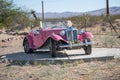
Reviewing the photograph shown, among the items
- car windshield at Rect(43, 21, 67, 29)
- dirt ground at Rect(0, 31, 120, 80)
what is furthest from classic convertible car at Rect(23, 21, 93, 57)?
dirt ground at Rect(0, 31, 120, 80)

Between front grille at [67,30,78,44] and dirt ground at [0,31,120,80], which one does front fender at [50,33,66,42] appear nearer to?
front grille at [67,30,78,44]

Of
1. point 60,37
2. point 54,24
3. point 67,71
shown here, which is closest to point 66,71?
point 67,71

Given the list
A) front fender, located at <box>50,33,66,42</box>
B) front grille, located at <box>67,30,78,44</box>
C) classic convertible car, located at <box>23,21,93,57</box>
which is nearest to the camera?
front fender, located at <box>50,33,66,42</box>

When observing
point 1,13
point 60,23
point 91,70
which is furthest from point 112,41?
point 1,13

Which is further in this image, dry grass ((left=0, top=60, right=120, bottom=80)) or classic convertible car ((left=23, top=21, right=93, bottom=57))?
classic convertible car ((left=23, top=21, right=93, bottom=57))

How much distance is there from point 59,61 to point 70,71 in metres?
2.06

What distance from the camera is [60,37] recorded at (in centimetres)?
1465

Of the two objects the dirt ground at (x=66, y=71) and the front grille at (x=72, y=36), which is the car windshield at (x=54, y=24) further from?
the dirt ground at (x=66, y=71)

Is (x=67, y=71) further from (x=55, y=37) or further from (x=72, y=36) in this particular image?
(x=72, y=36)

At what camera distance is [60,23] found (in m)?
16.5

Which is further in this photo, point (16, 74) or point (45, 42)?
point (45, 42)

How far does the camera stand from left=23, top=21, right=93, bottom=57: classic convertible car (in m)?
14.7

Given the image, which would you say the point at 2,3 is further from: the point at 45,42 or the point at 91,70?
the point at 91,70

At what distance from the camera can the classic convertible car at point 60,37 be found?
48.3 feet
